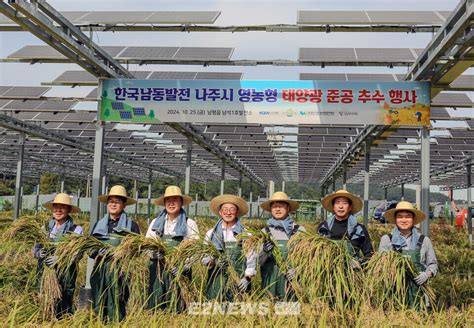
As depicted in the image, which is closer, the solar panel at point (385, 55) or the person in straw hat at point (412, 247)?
the person in straw hat at point (412, 247)

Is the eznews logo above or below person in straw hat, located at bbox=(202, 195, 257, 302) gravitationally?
below

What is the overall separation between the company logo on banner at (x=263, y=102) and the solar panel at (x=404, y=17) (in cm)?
133

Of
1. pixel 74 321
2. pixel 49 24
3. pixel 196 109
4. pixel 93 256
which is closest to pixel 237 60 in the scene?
pixel 196 109

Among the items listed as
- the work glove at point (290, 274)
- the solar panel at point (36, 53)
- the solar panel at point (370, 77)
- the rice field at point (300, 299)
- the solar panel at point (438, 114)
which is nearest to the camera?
the rice field at point (300, 299)

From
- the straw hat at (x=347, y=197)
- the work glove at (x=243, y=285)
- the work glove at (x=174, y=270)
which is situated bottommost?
the work glove at (x=243, y=285)

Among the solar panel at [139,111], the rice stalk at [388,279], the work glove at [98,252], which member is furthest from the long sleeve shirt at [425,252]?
the solar panel at [139,111]

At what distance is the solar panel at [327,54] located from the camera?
865cm

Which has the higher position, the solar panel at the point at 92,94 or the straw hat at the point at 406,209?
the solar panel at the point at 92,94

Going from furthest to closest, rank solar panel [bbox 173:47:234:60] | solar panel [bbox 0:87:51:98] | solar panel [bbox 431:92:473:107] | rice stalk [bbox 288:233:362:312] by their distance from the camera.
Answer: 1. solar panel [bbox 0:87:51:98]
2. solar panel [bbox 431:92:473:107]
3. solar panel [bbox 173:47:234:60]
4. rice stalk [bbox 288:233:362:312]

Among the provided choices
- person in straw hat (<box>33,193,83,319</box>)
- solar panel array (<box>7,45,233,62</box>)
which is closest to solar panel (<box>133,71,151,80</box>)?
solar panel array (<box>7,45,233,62</box>)

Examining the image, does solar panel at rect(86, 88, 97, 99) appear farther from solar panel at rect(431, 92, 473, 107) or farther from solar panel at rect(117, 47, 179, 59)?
solar panel at rect(431, 92, 473, 107)

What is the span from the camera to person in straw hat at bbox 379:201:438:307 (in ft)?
15.7

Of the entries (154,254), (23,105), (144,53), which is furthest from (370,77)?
(23,105)

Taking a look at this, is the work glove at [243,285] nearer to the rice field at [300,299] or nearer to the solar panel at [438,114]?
the rice field at [300,299]
